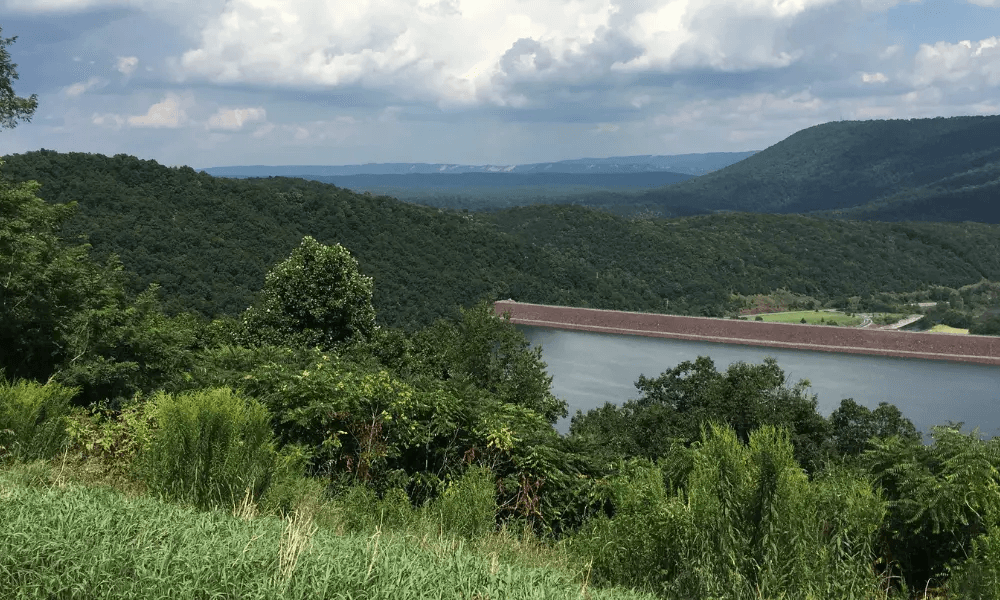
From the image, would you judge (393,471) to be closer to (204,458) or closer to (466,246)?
(204,458)

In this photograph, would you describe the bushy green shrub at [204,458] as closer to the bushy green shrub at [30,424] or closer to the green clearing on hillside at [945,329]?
the bushy green shrub at [30,424]

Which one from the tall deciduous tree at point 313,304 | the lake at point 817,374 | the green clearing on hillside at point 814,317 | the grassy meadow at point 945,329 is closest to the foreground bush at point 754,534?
the tall deciduous tree at point 313,304

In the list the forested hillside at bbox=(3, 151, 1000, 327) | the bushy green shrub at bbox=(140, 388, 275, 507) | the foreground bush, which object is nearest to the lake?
the forested hillside at bbox=(3, 151, 1000, 327)

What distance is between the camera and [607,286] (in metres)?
86.3

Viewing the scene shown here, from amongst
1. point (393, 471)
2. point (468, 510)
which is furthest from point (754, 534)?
point (393, 471)

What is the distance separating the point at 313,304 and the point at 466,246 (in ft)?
200

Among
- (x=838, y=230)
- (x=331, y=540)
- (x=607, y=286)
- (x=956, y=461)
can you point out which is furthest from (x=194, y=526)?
(x=838, y=230)

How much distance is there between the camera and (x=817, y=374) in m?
45.4

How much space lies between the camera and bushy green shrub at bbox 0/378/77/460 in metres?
7.31

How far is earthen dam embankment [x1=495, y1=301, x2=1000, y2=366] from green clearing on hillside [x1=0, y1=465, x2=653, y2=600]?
41.0 m

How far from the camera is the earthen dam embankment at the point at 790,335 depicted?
1962 inches

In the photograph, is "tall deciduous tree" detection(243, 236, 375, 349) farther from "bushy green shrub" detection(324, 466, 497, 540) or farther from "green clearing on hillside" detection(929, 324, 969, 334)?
"green clearing on hillside" detection(929, 324, 969, 334)

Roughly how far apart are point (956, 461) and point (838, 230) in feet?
379

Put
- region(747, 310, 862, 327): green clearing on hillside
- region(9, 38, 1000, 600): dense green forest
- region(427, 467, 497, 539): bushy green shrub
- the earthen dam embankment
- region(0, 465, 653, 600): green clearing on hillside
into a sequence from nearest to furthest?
1. region(0, 465, 653, 600): green clearing on hillside
2. region(9, 38, 1000, 600): dense green forest
3. region(427, 467, 497, 539): bushy green shrub
4. the earthen dam embankment
5. region(747, 310, 862, 327): green clearing on hillside
